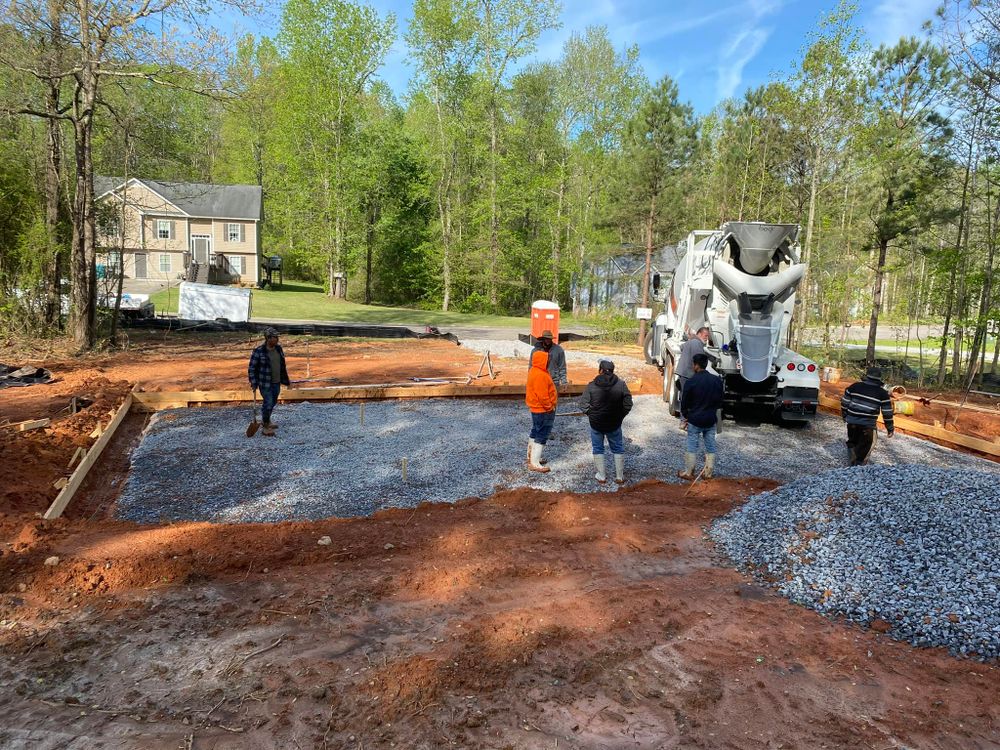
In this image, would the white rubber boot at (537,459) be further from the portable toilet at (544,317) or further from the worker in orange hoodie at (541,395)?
the portable toilet at (544,317)

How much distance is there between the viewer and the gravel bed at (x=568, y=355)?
60.0ft

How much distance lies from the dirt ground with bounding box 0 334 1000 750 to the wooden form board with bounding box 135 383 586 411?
4405 mm

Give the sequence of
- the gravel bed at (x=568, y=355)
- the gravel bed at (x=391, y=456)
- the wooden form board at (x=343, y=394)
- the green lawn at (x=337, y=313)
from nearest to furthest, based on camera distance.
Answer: the gravel bed at (x=391, y=456) < the wooden form board at (x=343, y=394) < the gravel bed at (x=568, y=355) < the green lawn at (x=337, y=313)

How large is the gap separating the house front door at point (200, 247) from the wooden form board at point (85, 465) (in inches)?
1471

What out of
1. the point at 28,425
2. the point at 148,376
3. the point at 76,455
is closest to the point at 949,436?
the point at 76,455

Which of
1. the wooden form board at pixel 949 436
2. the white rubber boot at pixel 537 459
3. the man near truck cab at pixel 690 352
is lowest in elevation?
the white rubber boot at pixel 537 459

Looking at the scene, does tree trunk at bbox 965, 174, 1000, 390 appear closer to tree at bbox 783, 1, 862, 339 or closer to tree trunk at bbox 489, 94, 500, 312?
tree at bbox 783, 1, 862, 339

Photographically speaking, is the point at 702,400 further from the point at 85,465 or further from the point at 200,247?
the point at 200,247

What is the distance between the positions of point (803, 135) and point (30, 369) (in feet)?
75.9

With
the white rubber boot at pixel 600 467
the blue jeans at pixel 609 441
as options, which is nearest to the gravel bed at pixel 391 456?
the white rubber boot at pixel 600 467

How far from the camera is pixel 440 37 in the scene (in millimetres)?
34469

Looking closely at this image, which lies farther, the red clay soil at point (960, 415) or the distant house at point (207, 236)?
the distant house at point (207, 236)

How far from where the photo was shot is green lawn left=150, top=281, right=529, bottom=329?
29734 millimetres

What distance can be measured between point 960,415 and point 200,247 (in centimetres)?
4494
